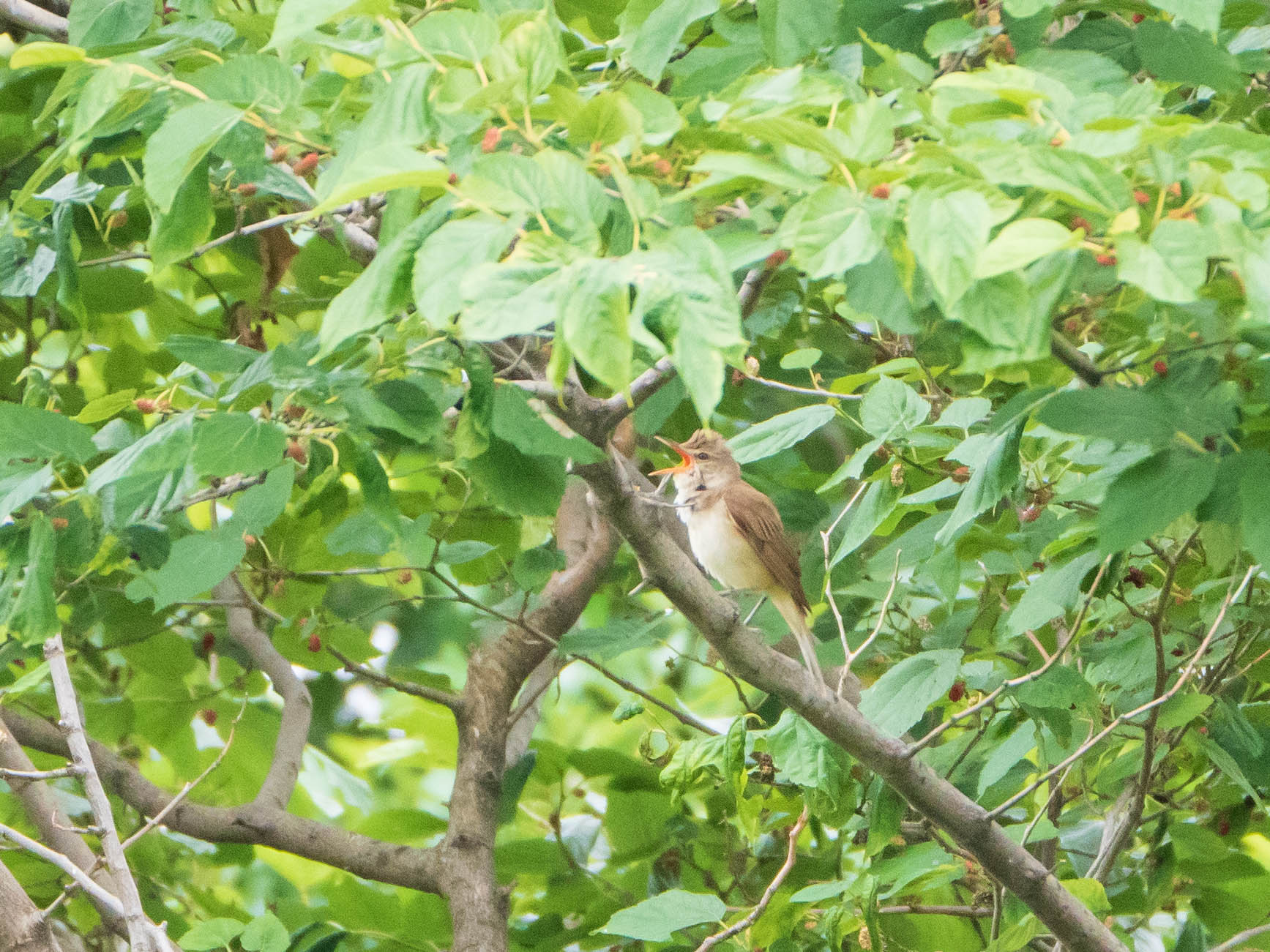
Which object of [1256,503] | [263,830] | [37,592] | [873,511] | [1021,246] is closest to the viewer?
[1021,246]

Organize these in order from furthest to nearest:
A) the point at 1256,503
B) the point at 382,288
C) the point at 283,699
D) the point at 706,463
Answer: the point at 706,463, the point at 283,699, the point at 1256,503, the point at 382,288

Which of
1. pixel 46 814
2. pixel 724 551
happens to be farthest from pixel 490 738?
pixel 46 814

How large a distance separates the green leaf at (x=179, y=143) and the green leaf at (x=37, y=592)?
791mm

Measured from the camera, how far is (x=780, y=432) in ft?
8.53

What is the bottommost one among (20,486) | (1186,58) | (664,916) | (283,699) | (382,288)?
(283,699)

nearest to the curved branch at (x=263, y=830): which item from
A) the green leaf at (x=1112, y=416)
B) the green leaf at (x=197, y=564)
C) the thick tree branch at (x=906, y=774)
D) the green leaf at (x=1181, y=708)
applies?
the green leaf at (x=197, y=564)

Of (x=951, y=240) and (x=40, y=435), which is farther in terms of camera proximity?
(x=40, y=435)

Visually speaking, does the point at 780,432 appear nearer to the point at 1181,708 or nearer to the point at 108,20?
the point at 1181,708

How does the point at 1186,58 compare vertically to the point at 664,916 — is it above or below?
above

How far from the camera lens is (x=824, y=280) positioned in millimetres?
3414

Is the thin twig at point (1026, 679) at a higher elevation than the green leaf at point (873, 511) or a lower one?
lower

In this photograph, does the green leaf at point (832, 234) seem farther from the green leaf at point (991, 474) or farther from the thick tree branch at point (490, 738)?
the thick tree branch at point (490, 738)

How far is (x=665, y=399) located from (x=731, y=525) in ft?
4.38

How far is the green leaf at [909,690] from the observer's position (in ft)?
8.61
